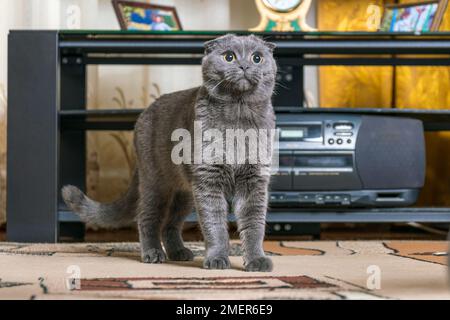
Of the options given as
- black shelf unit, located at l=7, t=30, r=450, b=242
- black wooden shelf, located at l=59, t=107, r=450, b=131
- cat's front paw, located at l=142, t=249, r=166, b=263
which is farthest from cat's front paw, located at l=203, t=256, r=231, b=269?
black wooden shelf, located at l=59, t=107, r=450, b=131

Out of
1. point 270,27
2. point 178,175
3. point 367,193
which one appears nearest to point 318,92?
point 270,27

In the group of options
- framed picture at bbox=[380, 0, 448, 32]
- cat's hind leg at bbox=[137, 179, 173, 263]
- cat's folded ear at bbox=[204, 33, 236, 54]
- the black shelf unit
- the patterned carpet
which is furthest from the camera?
framed picture at bbox=[380, 0, 448, 32]

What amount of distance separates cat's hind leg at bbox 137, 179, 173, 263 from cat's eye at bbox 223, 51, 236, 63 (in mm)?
391

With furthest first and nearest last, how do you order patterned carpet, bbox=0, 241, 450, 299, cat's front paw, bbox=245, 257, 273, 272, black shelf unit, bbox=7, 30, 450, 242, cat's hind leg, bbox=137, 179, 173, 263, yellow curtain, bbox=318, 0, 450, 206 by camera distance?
yellow curtain, bbox=318, 0, 450, 206, black shelf unit, bbox=7, 30, 450, 242, cat's hind leg, bbox=137, 179, 173, 263, cat's front paw, bbox=245, 257, 273, 272, patterned carpet, bbox=0, 241, 450, 299

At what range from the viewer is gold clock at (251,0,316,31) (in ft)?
8.19

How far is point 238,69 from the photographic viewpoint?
A: 149 cm

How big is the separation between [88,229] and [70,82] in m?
0.68

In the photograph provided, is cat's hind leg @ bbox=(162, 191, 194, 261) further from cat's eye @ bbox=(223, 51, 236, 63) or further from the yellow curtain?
the yellow curtain

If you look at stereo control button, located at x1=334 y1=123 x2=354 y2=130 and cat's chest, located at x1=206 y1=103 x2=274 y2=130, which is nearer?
cat's chest, located at x1=206 y1=103 x2=274 y2=130

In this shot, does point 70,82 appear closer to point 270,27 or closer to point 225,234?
point 270,27

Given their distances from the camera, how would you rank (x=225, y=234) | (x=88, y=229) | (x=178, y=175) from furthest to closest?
1. (x=88, y=229)
2. (x=178, y=175)
3. (x=225, y=234)

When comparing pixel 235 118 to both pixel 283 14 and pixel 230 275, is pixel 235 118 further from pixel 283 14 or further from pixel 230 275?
pixel 283 14
